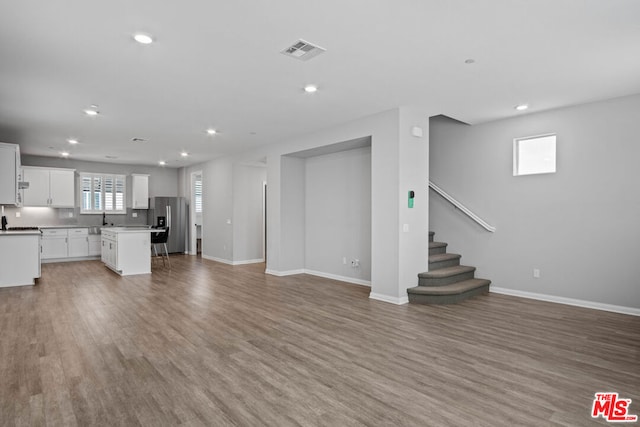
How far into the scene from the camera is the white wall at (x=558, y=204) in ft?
15.4

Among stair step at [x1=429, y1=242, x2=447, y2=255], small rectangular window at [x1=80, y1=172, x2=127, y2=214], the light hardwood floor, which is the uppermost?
small rectangular window at [x1=80, y1=172, x2=127, y2=214]

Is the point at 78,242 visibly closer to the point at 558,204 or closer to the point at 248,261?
the point at 248,261

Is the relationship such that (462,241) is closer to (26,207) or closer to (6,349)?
(6,349)

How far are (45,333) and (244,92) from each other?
3482 mm

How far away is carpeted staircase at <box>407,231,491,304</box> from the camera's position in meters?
5.09

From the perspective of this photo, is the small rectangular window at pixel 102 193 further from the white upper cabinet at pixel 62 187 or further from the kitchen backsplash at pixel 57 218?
the white upper cabinet at pixel 62 187

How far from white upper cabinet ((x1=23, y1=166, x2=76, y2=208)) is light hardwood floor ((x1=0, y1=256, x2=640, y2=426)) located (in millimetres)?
5070

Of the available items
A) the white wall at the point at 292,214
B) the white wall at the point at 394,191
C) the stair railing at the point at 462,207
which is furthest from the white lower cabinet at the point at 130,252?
the stair railing at the point at 462,207

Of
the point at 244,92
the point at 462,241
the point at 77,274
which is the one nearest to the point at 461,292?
the point at 462,241

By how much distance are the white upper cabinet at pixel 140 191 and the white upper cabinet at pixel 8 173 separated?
463 centimetres

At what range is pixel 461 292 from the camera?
5172 millimetres

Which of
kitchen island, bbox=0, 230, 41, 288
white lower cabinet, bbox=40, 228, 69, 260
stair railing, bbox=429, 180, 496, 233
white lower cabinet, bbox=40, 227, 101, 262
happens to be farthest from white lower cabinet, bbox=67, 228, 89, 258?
stair railing, bbox=429, 180, 496, 233

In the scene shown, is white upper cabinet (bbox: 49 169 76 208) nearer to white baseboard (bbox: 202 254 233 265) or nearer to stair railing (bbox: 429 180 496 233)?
white baseboard (bbox: 202 254 233 265)

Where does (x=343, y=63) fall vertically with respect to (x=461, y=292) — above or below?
above
